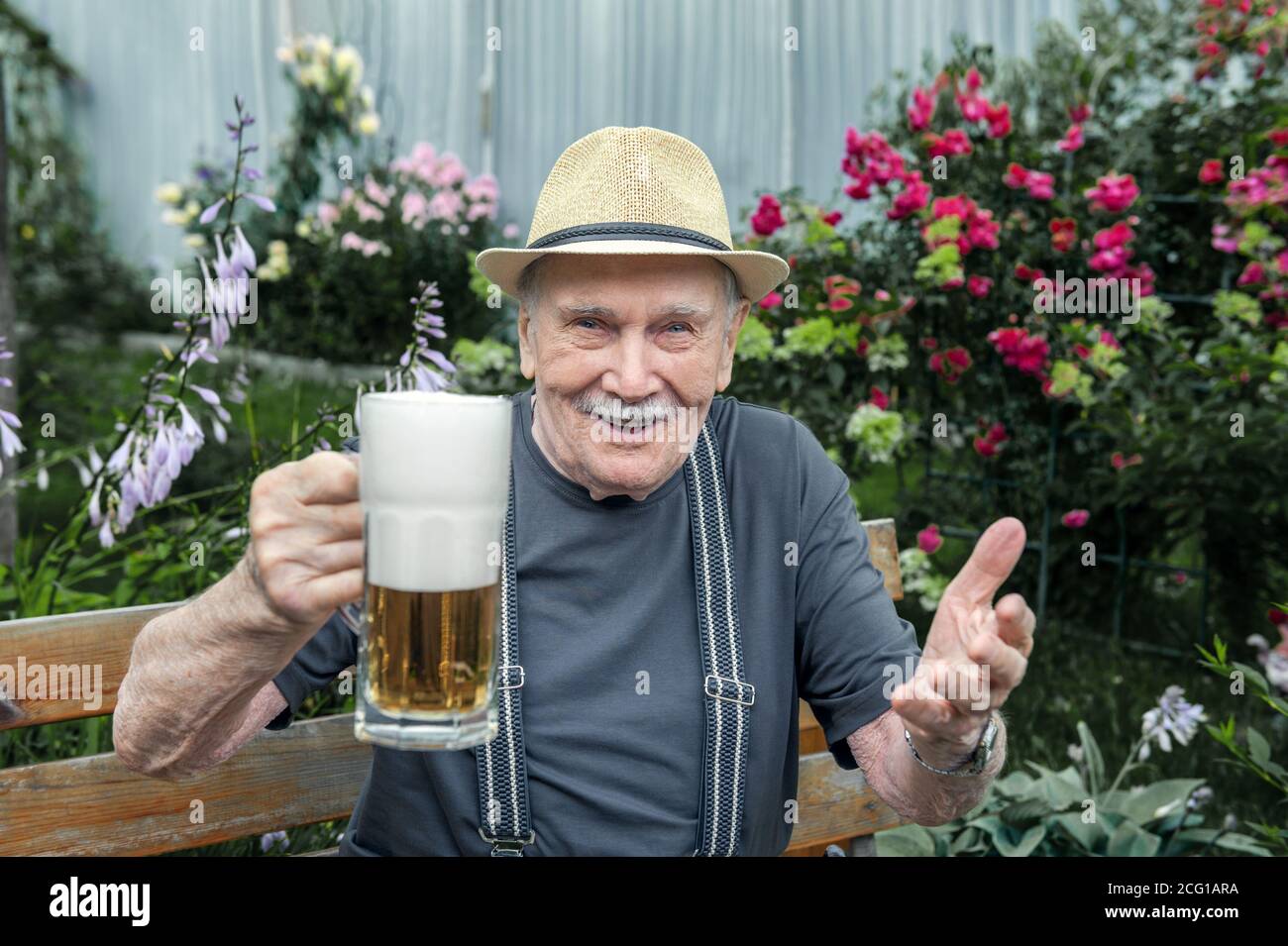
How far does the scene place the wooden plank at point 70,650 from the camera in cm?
186

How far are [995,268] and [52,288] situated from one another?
5.74m

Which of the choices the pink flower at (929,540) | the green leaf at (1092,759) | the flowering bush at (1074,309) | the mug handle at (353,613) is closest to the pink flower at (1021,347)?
the flowering bush at (1074,309)

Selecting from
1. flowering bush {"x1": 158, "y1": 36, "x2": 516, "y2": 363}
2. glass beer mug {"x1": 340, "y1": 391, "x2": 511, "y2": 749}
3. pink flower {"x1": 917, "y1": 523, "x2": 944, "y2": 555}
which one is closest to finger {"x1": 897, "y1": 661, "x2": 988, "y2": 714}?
glass beer mug {"x1": 340, "y1": 391, "x2": 511, "y2": 749}

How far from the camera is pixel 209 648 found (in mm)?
1454

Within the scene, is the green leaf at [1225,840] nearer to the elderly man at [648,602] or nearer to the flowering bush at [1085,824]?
the flowering bush at [1085,824]

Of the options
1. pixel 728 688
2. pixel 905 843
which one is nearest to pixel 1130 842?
pixel 905 843

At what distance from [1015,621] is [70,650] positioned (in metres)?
1.30

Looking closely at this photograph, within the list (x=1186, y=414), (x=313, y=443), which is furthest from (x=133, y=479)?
(x=1186, y=414)

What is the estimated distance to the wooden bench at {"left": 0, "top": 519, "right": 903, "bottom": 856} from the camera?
1880 millimetres

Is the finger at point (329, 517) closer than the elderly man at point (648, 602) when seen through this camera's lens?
Yes

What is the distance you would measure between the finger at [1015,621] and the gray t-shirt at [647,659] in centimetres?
47

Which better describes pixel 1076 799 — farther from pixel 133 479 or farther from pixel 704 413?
pixel 133 479

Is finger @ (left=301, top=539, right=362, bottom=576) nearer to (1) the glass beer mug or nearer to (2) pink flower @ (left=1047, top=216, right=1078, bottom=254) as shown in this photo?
(1) the glass beer mug

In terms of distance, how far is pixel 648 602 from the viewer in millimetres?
1947
